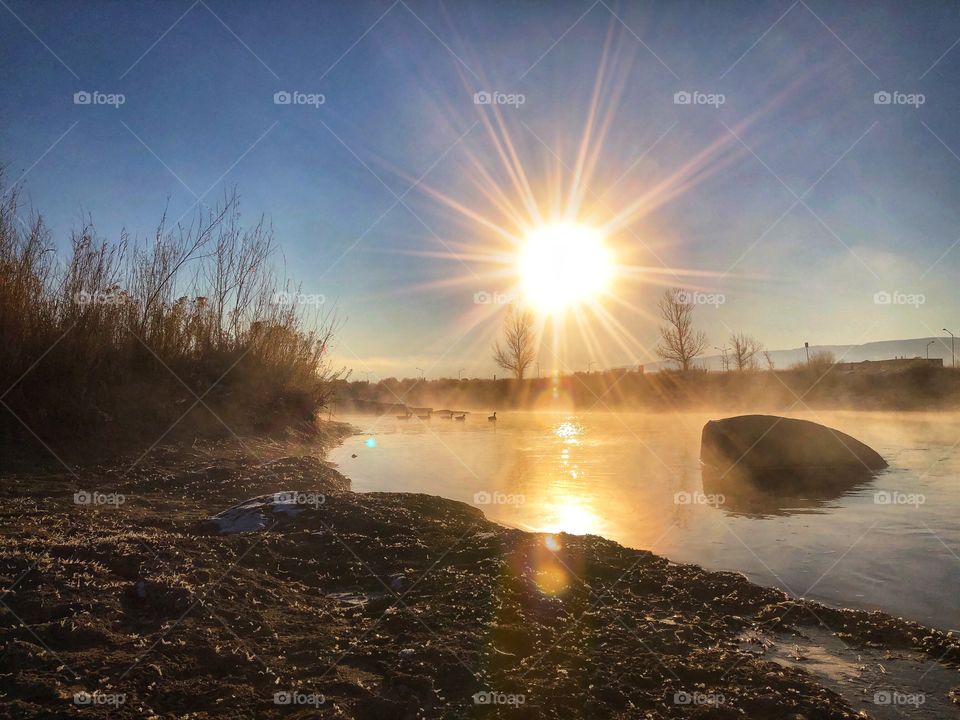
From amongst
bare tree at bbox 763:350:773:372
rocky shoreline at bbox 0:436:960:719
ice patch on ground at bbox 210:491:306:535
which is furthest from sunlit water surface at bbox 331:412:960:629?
bare tree at bbox 763:350:773:372

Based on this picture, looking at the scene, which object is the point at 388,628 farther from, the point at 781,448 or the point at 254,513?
the point at 781,448

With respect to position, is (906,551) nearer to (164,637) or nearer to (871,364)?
(164,637)

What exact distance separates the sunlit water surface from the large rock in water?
0.59 metres

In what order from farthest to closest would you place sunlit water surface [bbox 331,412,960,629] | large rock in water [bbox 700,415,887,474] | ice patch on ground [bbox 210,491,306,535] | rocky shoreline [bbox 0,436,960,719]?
large rock in water [bbox 700,415,887,474] < ice patch on ground [bbox 210,491,306,535] < sunlit water surface [bbox 331,412,960,629] < rocky shoreline [bbox 0,436,960,719]

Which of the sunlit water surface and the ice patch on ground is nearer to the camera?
the sunlit water surface

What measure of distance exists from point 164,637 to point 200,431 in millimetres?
6450

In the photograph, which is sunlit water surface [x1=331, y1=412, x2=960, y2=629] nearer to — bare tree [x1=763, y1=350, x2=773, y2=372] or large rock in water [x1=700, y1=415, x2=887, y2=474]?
large rock in water [x1=700, y1=415, x2=887, y2=474]

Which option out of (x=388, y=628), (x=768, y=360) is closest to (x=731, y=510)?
(x=388, y=628)

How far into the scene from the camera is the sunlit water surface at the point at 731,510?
3994mm

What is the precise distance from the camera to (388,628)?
9.45 ft

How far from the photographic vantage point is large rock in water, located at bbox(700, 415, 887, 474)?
9.31 m

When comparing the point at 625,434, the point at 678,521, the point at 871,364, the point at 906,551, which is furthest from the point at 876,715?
the point at 871,364

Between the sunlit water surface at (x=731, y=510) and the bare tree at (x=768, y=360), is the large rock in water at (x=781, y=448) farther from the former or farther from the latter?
the bare tree at (x=768, y=360)

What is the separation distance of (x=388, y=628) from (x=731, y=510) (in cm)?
482
